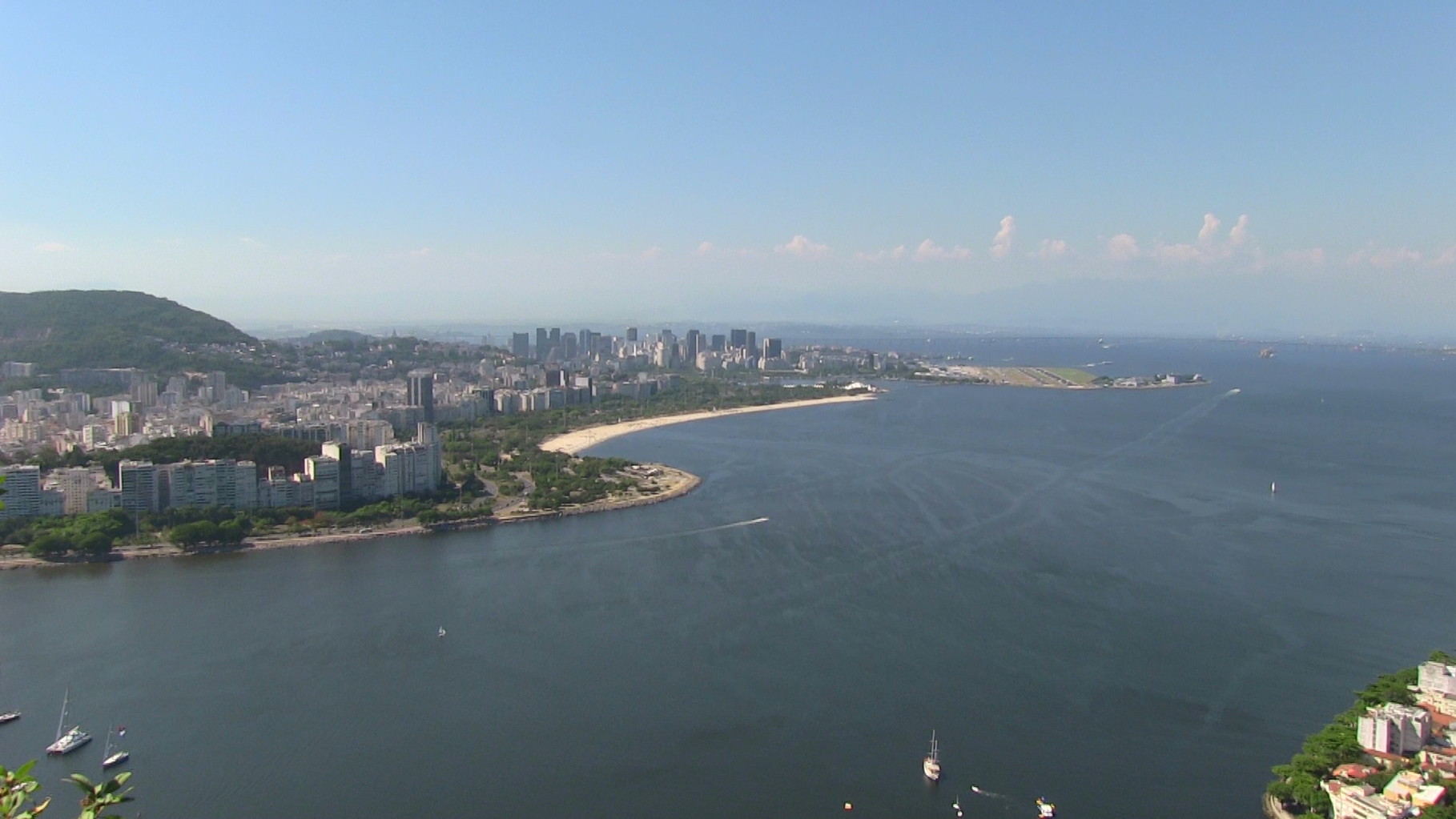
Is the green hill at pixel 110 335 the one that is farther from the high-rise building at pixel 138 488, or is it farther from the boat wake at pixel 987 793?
the boat wake at pixel 987 793

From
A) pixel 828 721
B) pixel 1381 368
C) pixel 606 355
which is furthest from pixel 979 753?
pixel 1381 368

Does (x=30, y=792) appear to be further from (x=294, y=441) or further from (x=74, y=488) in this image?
(x=294, y=441)

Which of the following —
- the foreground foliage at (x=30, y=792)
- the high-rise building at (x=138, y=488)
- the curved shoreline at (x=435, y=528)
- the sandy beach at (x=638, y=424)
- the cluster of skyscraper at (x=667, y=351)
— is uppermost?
the foreground foliage at (x=30, y=792)

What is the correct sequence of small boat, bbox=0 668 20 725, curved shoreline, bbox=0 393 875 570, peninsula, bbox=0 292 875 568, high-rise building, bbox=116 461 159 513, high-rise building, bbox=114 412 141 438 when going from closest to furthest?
small boat, bbox=0 668 20 725
curved shoreline, bbox=0 393 875 570
peninsula, bbox=0 292 875 568
high-rise building, bbox=116 461 159 513
high-rise building, bbox=114 412 141 438

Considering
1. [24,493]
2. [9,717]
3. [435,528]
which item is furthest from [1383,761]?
[24,493]

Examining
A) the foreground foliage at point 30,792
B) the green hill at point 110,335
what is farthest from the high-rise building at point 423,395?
the foreground foliage at point 30,792

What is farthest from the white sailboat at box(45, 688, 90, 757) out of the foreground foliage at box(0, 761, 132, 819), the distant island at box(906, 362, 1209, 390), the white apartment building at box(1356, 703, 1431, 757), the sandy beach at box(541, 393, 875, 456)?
the distant island at box(906, 362, 1209, 390)

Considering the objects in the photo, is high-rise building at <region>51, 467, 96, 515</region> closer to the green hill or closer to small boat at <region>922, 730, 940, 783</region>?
small boat at <region>922, 730, 940, 783</region>
